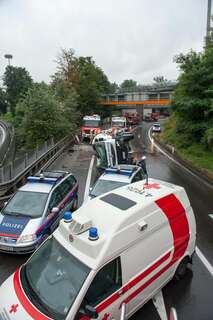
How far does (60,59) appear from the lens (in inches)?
1815

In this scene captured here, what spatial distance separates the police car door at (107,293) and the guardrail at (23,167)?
7.85 m

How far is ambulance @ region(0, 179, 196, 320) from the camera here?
13.1ft

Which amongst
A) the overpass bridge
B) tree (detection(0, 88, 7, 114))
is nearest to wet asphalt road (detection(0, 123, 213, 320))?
the overpass bridge

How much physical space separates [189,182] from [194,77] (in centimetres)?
1034

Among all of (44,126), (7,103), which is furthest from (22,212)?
(7,103)

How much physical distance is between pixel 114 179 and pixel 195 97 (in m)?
14.7

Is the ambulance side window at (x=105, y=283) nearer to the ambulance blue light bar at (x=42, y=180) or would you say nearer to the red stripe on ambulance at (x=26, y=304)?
the red stripe on ambulance at (x=26, y=304)

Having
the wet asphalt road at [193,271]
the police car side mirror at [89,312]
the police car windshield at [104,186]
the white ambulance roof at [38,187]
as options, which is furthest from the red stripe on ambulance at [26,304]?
the police car windshield at [104,186]

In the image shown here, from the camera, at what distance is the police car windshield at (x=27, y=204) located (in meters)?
7.63

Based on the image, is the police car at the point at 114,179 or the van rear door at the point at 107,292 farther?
the police car at the point at 114,179

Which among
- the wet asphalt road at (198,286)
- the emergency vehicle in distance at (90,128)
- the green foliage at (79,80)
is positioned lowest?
the wet asphalt road at (198,286)

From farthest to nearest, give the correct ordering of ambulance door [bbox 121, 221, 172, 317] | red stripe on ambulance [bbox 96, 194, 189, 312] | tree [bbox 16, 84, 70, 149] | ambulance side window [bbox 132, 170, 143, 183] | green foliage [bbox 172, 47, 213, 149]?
tree [bbox 16, 84, 70, 149], green foliage [bbox 172, 47, 213, 149], ambulance side window [bbox 132, 170, 143, 183], red stripe on ambulance [bbox 96, 194, 189, 312], ambulance door [bbox 121, 221, 172, 317]

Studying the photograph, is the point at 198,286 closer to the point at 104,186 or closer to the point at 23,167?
the point at 104,186

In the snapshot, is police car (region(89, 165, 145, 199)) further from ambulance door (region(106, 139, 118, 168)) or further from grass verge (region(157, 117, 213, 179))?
grass verge (region(157, 117, 213, 179))
